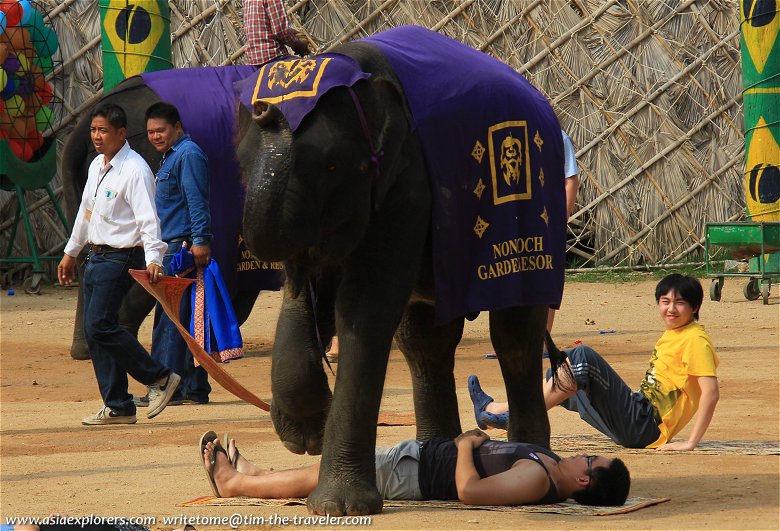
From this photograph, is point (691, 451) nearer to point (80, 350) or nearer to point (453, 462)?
point (453, 462)

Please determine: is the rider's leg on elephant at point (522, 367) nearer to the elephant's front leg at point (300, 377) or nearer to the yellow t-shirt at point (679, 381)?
the yellow t-shirt at point (679, 381)

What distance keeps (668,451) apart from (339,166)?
210cm

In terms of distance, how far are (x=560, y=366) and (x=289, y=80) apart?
1947 mm

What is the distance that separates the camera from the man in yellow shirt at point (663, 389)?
17.7 ft

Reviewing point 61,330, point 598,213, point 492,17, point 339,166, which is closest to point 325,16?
point 492,17

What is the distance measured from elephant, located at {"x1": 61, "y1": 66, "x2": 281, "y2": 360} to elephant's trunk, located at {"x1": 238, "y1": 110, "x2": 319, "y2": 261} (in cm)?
362

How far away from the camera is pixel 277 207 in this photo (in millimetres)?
3887

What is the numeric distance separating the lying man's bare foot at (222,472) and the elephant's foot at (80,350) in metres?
4.22

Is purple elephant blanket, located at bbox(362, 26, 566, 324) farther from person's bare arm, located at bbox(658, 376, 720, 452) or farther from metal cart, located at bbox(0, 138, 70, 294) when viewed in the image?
metal cart, located at bbox(0, 138, 70, 294)

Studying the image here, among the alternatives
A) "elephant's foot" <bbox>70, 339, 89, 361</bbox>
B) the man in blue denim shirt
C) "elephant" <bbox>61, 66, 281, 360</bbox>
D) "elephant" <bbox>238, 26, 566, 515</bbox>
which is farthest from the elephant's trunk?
"elephant's foot" <bbox>70, 339, 89, 361</bbox>

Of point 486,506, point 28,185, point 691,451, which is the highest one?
point 28,185

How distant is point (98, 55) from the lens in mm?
12227

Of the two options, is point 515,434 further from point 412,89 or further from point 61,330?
point 61,330

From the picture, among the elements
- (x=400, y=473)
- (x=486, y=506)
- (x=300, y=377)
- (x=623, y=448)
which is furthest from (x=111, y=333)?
(x=486, y=506)
